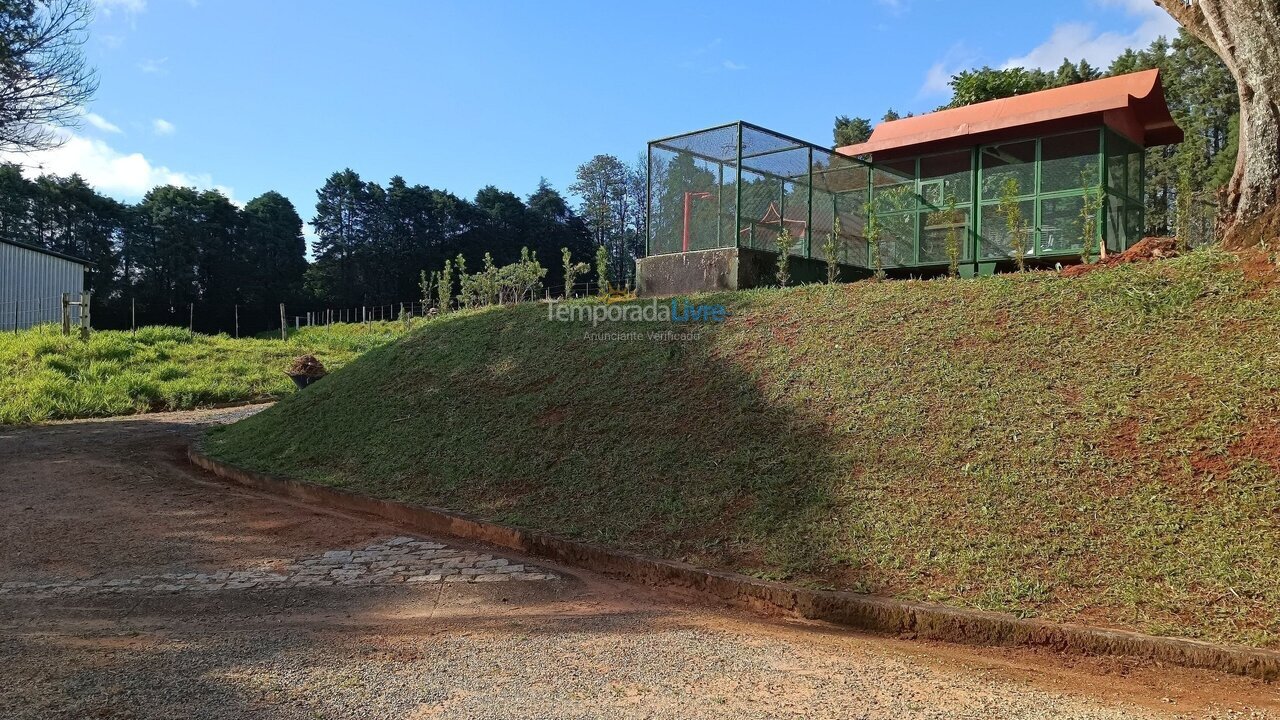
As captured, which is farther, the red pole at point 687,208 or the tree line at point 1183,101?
the tree line at point 1183,101

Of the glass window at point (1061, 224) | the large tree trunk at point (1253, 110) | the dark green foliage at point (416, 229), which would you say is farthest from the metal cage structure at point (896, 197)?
the dark green foliage at point (416, 229)

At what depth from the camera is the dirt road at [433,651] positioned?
304cm

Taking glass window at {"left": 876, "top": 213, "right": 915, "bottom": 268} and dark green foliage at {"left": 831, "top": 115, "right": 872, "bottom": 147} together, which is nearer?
glass window at {"left": 876, "top": 213, "right": 915, "bottom": 268}

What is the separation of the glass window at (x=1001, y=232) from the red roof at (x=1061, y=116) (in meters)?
1.12

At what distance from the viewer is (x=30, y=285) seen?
2491cm

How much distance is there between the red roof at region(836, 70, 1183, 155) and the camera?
34.7 feet

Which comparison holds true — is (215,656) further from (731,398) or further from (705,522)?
(731,398)

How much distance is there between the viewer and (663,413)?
6.92 meters

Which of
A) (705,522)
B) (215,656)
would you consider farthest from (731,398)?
(215,656)

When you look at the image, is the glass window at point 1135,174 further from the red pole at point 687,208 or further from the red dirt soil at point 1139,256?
the red pole at point 687,208

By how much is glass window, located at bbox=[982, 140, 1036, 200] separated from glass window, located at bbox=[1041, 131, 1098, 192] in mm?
180

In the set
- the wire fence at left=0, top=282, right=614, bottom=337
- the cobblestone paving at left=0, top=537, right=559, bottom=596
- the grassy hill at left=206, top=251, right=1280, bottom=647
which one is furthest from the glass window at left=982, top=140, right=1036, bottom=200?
the wire fence at left=0, top=282, right=614, bottom=337

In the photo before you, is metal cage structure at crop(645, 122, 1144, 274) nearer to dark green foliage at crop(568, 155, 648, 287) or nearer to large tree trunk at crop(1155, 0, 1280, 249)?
large tree trunk at crop(1155, 0, 1280, 249)

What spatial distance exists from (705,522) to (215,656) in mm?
3007
